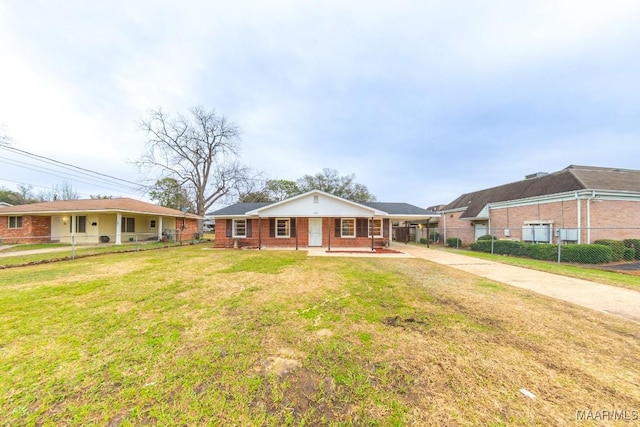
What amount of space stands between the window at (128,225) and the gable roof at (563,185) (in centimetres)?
2907

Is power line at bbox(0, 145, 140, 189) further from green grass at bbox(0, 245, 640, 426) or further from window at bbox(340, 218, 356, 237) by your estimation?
window at bbox(340, 218, 356, 237)

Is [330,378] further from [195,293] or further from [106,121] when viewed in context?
[106,121]

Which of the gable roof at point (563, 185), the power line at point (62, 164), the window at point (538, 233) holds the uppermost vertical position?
the power line at point (62, 164)

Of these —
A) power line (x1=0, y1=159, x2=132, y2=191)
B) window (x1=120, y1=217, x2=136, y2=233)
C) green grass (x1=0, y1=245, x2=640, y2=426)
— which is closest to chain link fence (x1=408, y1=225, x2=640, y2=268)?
green grass (x1=0, y1=245, x2=640, y2=426)

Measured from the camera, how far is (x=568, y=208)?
1392cm

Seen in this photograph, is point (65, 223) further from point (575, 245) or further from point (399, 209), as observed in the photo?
point (575, 245)

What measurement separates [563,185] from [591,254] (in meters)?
5.68

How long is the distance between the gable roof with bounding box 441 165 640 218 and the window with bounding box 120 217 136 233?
29.1 metres

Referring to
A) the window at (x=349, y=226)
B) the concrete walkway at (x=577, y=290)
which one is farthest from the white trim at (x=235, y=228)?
the concrete walkway at (x=577, y=290)

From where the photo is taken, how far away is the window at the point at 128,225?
63.1ft

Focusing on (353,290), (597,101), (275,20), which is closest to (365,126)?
(275,20)

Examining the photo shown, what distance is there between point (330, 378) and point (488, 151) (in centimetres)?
2980

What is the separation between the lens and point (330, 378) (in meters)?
2.56

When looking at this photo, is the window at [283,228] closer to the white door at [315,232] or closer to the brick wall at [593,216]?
the white door at [315,232]
